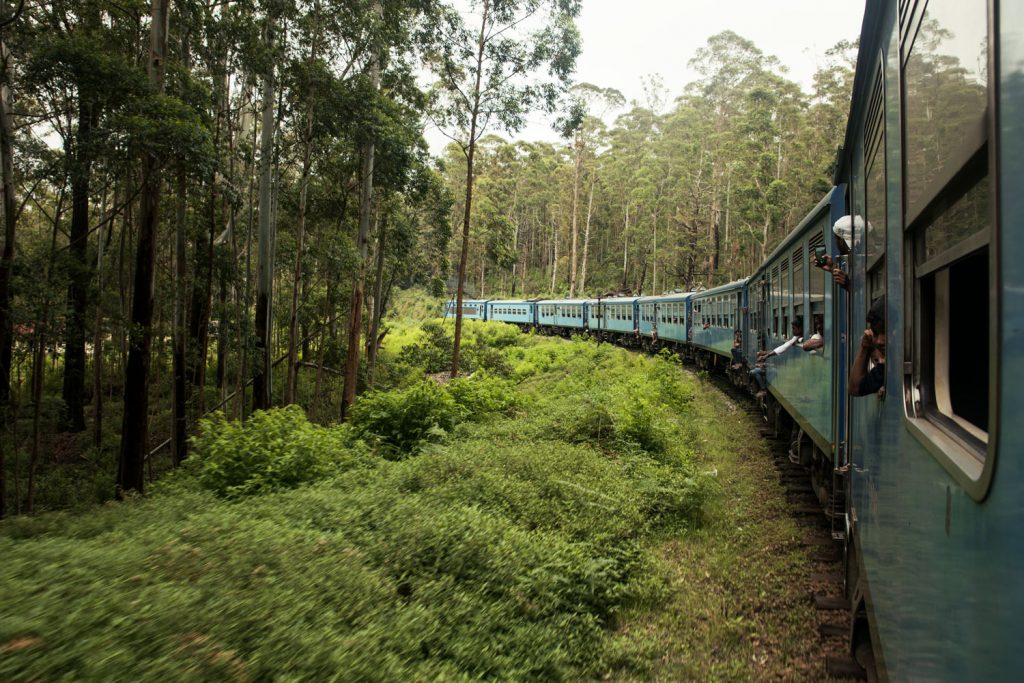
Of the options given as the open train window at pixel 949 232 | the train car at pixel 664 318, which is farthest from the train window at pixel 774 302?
the train car at pixel 664 318

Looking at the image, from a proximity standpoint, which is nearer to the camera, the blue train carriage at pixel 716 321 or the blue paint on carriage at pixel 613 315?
the blue train carriage at pixel 716 321

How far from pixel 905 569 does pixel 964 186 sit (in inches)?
45.4

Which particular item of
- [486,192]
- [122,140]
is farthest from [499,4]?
[486,192]

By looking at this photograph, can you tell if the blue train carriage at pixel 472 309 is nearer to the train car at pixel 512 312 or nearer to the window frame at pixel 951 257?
the train car at pixel 512 312

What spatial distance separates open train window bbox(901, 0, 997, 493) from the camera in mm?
1237

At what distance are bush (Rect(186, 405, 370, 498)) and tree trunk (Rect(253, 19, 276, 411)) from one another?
7.31 meters

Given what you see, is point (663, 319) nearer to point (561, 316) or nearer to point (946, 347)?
point (561, 316)

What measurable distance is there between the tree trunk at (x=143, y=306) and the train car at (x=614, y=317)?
1879 centimetres

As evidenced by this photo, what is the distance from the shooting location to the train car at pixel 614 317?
26.9 meters

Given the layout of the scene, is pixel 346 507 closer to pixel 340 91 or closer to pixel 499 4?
pixel 340 91

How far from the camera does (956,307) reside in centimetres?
179

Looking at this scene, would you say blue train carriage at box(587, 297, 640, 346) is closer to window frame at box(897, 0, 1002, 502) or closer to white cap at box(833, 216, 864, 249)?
white cap at box(833, 216, 864, 249)

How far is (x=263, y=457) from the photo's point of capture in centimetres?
787

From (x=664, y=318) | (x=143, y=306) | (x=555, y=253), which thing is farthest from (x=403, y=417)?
(x=555, y=253)
